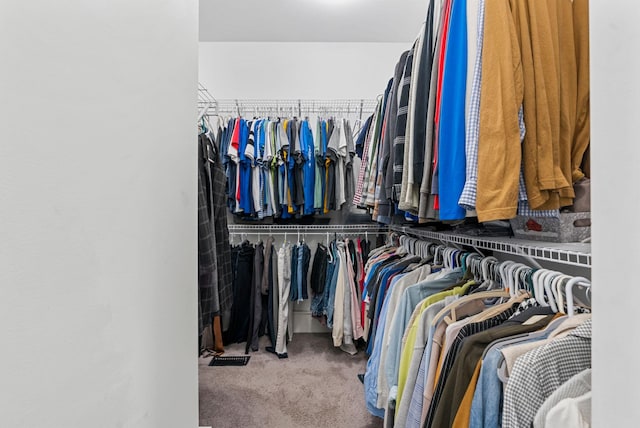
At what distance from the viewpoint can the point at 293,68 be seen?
3.19 m

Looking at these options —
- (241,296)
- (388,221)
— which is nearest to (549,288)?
(388,221)

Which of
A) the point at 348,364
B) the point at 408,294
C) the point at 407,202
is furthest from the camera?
the point at 348,364

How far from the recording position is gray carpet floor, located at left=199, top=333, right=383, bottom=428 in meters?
1.83

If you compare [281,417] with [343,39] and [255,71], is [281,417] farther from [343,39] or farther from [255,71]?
[343,39]

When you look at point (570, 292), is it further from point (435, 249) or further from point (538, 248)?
point (435, 249)

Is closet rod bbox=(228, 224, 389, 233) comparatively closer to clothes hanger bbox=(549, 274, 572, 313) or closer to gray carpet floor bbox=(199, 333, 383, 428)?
gray carpet floor bbox=(199, 333, 383, 428)

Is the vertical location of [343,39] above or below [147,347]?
above

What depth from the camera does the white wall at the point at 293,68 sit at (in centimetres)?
317

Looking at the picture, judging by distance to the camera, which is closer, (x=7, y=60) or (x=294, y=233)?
(x=7, y=60)

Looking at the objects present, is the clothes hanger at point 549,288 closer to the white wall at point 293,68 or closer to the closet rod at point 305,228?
the closet rod at point 305,228

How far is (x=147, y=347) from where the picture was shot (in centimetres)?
63

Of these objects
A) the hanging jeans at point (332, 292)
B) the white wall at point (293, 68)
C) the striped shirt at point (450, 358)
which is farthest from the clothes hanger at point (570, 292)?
the white wall at point (293, 68)

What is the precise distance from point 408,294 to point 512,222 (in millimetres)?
511

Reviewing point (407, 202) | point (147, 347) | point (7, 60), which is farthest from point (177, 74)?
point (407, 202)
